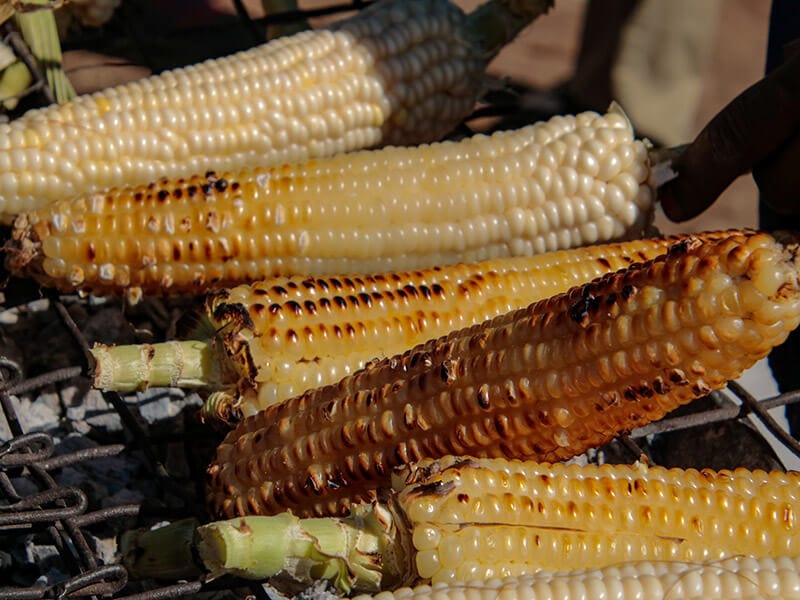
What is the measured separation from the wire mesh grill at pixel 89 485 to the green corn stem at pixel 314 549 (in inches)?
6.1

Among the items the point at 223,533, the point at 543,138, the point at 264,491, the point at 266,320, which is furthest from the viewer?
the point at 543,138

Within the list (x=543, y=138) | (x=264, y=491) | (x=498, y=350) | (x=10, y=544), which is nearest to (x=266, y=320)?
(x=264, y=491)

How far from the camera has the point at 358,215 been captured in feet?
7.20

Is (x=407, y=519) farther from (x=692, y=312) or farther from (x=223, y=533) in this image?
(x=692, y=312)

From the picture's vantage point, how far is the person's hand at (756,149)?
222cm

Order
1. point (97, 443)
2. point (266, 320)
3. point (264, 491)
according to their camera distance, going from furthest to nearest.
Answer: point (97, 443), point (266, 320), point (264, 491)

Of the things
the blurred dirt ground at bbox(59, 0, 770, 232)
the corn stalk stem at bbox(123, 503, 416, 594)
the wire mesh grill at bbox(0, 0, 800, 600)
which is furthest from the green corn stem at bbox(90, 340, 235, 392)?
the blurred dirt ground at bbox(59, 0, 770, 232)

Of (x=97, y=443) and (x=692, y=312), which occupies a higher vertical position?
(x=692, y=312)

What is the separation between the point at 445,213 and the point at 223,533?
105 centimetres

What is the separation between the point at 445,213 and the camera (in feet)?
7.39

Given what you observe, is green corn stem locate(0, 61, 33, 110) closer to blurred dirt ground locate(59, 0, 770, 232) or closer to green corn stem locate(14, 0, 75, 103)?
green corn stem locate(14, 0, 75, 103)

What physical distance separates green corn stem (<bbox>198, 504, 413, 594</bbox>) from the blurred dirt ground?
1.81m

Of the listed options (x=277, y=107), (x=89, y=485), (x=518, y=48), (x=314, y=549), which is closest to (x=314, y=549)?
(x=314, y=549)

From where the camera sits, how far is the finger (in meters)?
2.26
